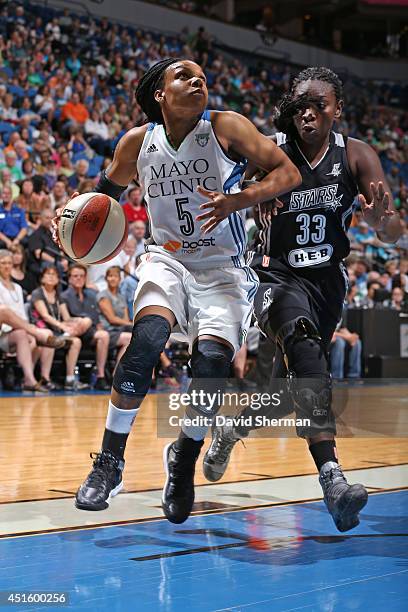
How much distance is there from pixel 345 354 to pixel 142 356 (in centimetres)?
1042

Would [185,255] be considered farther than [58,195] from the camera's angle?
No

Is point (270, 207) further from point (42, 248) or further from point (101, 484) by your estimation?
point (42, 248)

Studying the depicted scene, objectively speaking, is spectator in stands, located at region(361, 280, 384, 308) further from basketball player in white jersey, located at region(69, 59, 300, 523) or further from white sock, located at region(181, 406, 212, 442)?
white sock, located at region(181, 406, 212, 442)

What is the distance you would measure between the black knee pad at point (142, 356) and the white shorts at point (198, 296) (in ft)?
0.38

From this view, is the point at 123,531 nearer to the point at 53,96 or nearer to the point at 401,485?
the point at 401,485

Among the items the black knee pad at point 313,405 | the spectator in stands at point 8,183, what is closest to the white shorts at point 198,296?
the black knee pad at point 313,405

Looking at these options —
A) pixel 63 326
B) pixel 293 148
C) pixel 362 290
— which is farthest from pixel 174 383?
pixel 293 148

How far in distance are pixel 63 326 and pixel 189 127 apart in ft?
22.8

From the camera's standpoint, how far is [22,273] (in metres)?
11.1

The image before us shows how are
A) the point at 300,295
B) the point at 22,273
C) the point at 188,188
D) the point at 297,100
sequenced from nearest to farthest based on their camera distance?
the point at 188,188 < the point at 300,295 < the point at 297,100 < the point at 22,273

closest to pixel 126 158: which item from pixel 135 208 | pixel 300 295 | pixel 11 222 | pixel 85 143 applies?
pixel 300 295

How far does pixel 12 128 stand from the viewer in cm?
1412

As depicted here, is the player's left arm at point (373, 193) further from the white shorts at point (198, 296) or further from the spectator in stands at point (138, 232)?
A: the spectator in stands at point (138, 232)

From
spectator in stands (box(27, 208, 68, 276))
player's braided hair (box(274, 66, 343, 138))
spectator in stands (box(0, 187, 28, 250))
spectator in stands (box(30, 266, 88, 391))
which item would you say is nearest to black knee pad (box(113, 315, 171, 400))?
player's braided hair (box(274, 66, 343, 138))
